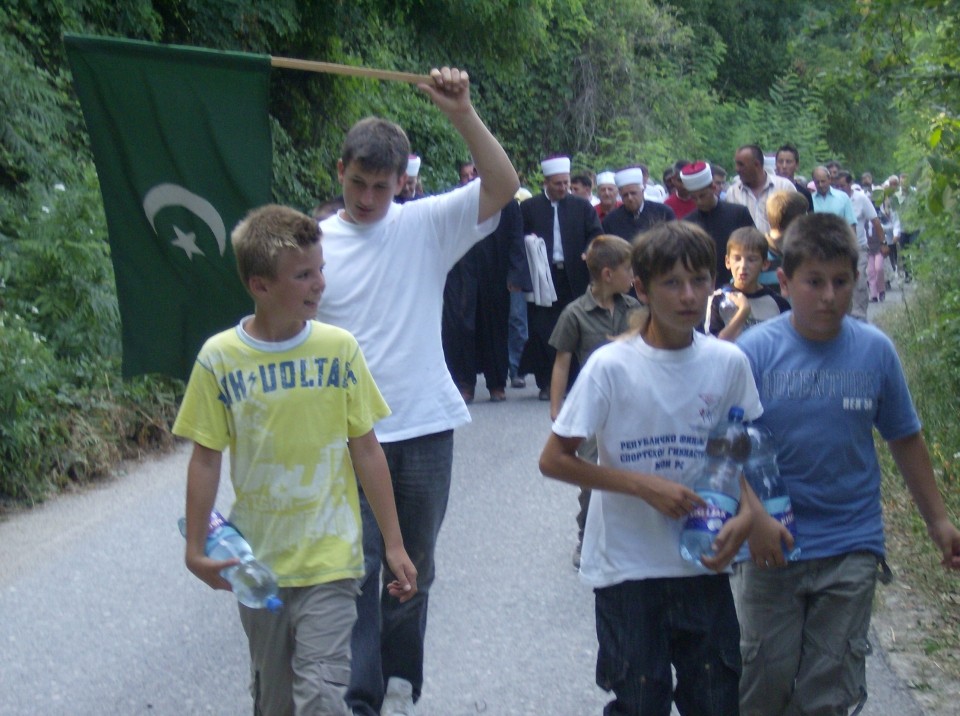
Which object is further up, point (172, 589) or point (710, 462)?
point (710, 462)

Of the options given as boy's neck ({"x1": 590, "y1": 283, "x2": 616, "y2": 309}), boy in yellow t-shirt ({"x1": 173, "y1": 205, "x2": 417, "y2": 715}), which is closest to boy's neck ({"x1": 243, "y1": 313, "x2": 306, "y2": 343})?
boy in yellow t-shirt ({"x1": 173, "y1": 205, "x2": 417, "y2": 715})

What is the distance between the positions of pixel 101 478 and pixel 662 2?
29443mm

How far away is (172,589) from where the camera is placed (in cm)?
688

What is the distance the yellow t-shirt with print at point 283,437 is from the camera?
3.71 metres

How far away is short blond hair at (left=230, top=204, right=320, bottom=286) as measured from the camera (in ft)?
12.2

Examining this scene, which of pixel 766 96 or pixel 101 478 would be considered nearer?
pixel 101 478

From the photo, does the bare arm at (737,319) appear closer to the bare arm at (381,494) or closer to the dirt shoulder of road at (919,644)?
the dirt shoulder of road at (919,644)

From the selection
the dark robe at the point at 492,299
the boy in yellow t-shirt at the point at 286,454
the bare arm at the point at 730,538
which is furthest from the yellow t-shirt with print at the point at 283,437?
the dark robe at the point at 492,299

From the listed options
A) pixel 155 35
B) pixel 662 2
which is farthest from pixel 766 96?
pixel 155 35

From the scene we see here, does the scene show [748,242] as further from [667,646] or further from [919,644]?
[667,646]

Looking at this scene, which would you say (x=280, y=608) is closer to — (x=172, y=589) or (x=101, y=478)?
(x=172, y=589)

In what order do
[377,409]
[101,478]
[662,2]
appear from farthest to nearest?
[662,2], [101,478], [377,409]

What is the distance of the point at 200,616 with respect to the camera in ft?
21.1

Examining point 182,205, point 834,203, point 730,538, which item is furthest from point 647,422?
point 834,203
